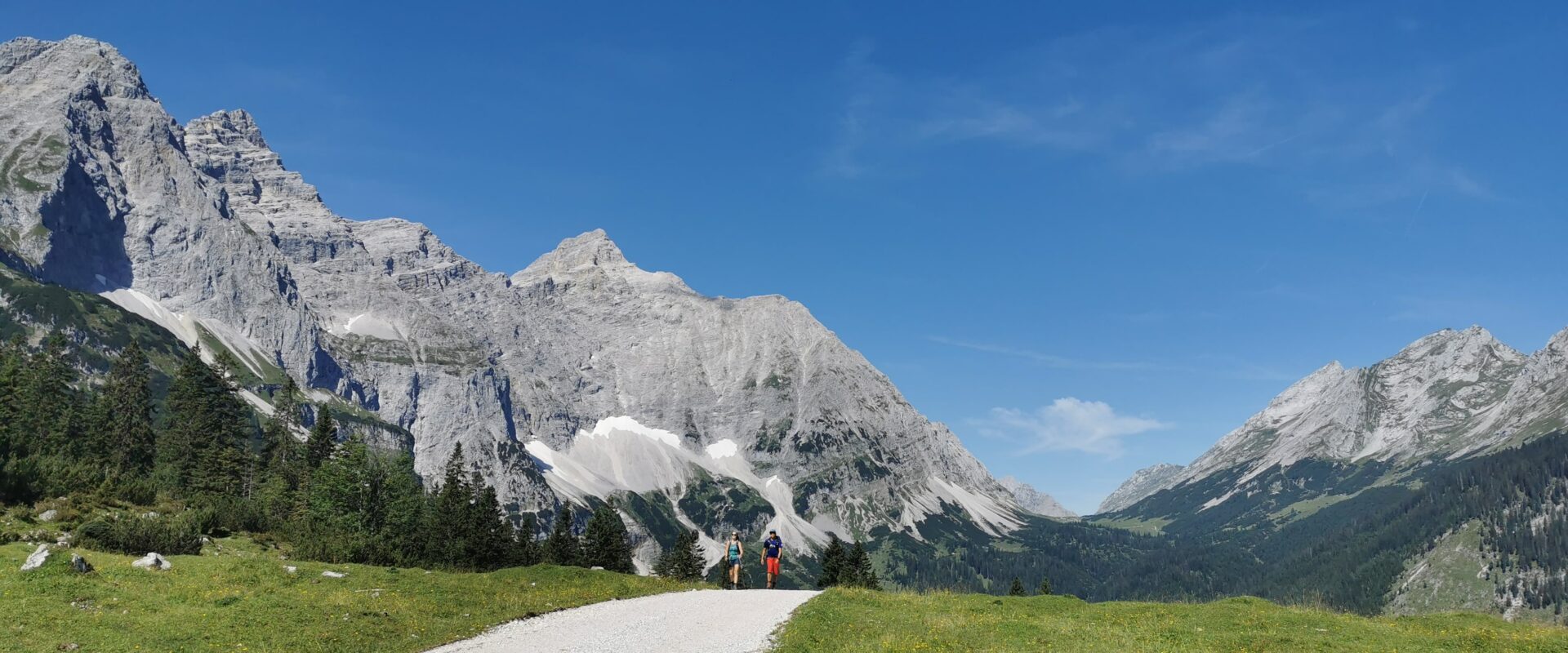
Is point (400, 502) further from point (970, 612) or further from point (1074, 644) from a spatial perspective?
point (1074, 644)

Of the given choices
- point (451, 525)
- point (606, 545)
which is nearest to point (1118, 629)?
point (451, 525)

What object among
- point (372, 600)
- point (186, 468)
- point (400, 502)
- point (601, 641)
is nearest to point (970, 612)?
point (601, 641)

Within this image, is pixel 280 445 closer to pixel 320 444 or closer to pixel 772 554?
pixel 320 444

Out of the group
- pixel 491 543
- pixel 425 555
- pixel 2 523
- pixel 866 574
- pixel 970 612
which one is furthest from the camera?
pixel 866 574

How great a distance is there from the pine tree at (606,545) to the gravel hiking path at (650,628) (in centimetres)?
8244

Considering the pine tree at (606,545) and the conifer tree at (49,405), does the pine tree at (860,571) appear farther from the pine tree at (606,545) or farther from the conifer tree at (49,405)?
the conifer tree at (49,405)

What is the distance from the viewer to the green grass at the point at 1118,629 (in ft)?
105

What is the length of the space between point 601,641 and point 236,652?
435 inches

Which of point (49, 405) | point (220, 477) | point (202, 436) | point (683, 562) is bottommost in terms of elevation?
point (683, 562)

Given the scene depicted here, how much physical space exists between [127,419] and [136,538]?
2607 inches

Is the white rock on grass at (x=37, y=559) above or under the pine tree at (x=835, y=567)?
above

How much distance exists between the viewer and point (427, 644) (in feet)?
106

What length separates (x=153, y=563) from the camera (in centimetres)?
3734

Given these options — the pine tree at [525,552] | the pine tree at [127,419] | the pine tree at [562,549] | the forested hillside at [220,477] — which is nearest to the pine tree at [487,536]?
the forested hillside at [220,477]
